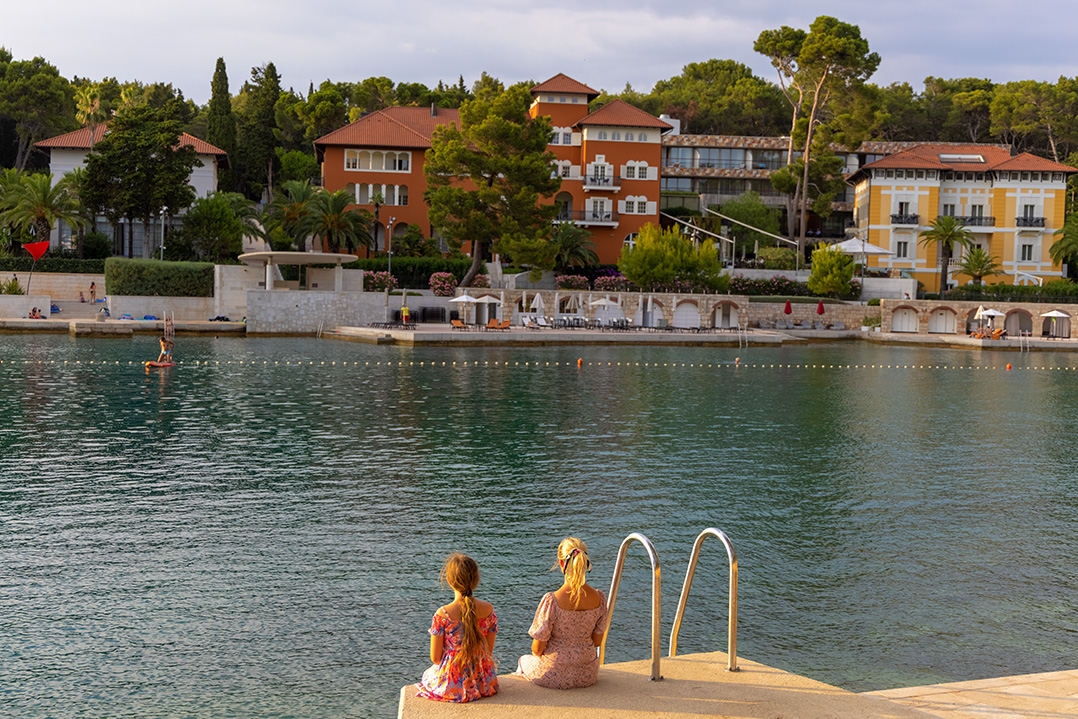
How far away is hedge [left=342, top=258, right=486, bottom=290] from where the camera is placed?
59.6m

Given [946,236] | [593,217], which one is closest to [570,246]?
[593,217]

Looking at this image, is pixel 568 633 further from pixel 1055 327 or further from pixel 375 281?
pixel 1055 327

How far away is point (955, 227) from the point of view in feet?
235

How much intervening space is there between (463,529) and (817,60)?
226 feet

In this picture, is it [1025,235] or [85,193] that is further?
[1025,235]

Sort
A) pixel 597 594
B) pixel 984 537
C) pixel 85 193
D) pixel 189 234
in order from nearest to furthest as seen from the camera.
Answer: pixel 597 594, pixel 984 537, pixel 85 193, pixel 189 234

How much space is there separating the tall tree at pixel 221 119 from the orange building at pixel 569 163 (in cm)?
1019

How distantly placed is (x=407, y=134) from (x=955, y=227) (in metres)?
40.8

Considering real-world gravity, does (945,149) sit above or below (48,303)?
above

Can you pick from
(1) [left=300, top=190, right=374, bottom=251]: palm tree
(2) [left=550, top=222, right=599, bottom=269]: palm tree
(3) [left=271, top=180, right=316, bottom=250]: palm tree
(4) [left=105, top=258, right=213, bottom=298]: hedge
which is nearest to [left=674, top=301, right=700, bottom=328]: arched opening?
(2) [left=550, top=222, right=599, bottom=269]: palm tree

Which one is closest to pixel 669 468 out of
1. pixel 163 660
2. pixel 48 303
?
pixel 163 660

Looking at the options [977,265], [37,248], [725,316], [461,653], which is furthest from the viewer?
[977,265]

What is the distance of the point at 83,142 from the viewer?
6600 centimetres

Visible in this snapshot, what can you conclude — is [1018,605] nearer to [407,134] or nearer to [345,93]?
[407,134]
